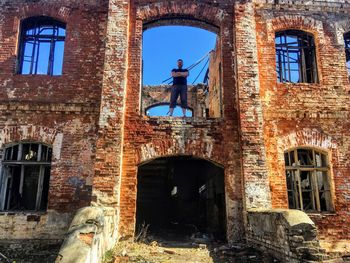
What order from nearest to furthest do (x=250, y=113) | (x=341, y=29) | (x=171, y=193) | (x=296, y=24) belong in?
(x=250, y=113) < (x=296, y=24) < (x=341, y=29) < (x=171, y=193)

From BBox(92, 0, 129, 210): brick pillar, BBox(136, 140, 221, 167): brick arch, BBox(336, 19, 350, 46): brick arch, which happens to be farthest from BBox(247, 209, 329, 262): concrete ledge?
BBox(336, 19, 350, 46): brick arch

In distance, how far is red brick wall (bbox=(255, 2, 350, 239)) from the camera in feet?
30.0

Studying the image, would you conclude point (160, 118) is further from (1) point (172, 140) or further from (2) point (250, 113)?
(2) point (250, 113)

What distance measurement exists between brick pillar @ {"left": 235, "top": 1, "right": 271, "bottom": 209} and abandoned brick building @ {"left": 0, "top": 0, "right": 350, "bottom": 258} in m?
0.03

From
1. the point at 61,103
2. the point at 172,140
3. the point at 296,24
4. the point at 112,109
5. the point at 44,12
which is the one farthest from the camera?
the point at 296,24

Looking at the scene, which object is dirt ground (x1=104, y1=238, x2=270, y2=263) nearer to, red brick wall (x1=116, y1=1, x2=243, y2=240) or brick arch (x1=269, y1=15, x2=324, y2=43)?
red brick wall (x1=116, y1=1, x2=243, y2=240)

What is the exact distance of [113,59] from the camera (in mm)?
9188

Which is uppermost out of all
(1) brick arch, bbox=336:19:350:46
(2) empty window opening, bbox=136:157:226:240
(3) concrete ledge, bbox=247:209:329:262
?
(1) brick arch, bbox=336:19:350:46

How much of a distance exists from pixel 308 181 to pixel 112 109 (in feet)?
19.2

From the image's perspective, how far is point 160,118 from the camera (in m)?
9.11

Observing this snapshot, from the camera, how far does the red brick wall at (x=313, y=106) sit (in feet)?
30.0

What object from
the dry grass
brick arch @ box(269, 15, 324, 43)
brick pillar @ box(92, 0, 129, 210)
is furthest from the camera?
brick arch @ box(269, 15, 324, 43)

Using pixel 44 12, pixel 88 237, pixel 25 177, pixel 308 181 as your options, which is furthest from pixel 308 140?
pixel 44 12

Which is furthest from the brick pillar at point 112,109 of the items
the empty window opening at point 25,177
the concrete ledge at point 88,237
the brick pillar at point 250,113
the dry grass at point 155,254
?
the brick pillar at point 250,113
